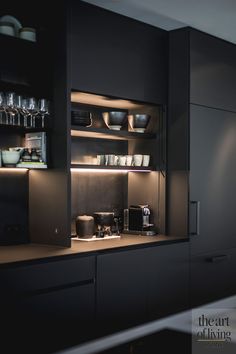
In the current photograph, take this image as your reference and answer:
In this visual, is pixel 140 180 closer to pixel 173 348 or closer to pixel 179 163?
pixel 179 163

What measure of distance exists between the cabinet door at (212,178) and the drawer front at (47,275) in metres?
1.23

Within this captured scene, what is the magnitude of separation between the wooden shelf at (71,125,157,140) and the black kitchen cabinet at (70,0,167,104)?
288mm

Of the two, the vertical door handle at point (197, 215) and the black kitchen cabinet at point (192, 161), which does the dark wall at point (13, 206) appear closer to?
the black kitchen cabinet at point (192, 161)

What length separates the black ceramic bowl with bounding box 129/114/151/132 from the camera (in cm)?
437

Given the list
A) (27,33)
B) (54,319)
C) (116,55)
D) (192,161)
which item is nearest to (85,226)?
(54,319)

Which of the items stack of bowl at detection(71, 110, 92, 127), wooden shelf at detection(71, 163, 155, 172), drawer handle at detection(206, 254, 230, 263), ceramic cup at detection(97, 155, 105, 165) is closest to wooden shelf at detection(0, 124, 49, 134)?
stack of bowl at detection(71, 110, 92, 127)

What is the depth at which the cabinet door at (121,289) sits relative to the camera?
3549 millimetres

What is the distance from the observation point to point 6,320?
2.99 m

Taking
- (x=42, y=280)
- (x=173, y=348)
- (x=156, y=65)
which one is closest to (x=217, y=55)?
(x=156, y=65)

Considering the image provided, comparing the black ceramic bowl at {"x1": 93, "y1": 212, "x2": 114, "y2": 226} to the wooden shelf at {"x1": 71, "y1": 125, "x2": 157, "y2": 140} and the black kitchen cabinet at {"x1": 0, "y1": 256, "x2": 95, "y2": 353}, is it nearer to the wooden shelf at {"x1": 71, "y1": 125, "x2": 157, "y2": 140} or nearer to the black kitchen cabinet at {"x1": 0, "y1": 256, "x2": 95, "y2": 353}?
the wooden shelf at {"x1": 71, "y1": 125, "x2": 157, "y2": 140}

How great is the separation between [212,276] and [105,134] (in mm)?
1573

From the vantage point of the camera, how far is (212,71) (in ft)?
15.0

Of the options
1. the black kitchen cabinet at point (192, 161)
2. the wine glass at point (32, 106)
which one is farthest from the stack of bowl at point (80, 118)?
the black kitchen cabinet at point (192, 161)

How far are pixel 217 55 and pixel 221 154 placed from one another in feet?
2.92
